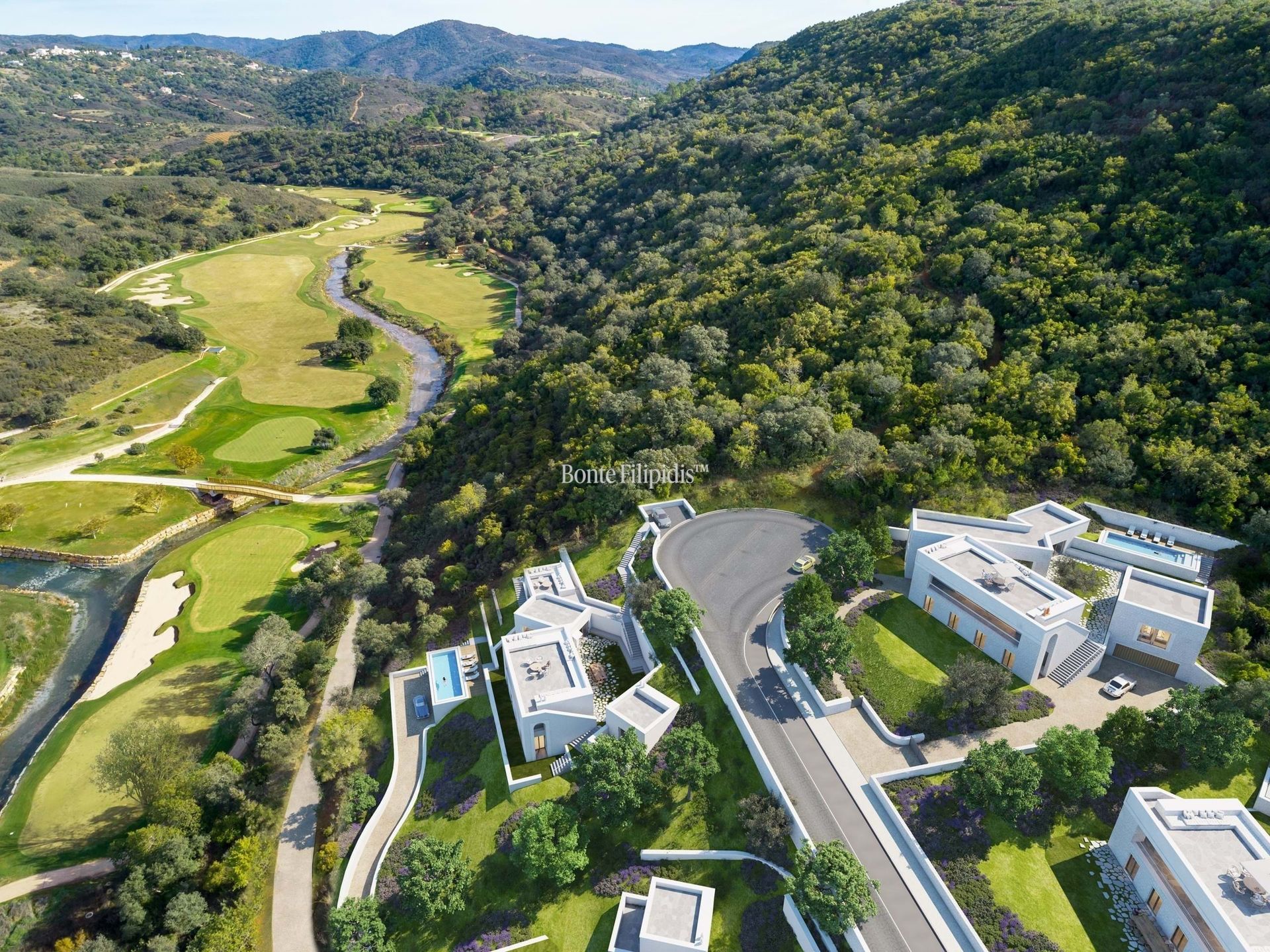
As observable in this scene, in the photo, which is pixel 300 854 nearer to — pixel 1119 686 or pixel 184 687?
pixel 184 687

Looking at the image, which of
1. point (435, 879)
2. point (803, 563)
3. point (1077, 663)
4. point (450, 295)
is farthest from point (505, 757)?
point (450, 295)

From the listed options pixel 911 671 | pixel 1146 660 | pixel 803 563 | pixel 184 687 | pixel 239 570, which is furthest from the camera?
pixel 239 570

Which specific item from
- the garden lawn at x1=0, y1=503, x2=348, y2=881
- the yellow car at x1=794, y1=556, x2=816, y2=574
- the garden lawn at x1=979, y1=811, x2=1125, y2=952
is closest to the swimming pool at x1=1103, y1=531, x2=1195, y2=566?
the yellow car at x1=794, y1=556, x2=816, y2=574

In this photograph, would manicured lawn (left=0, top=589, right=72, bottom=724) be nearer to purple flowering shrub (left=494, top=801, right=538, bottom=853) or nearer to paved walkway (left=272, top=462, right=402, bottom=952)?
paved walkway (left=272, top=462, right=402, bottom=952)

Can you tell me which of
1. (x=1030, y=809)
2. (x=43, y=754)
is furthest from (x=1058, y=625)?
Answer: (x=43, y=754)

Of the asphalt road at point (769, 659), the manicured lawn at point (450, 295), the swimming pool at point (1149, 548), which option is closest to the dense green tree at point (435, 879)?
the asphalt road at point (769, 659)

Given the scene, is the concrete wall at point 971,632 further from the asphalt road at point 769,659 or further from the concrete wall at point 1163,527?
the concrete wall at point 1163,527

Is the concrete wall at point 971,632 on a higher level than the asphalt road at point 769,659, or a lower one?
higher

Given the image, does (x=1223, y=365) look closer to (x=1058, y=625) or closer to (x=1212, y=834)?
(x=1058, y=625)
